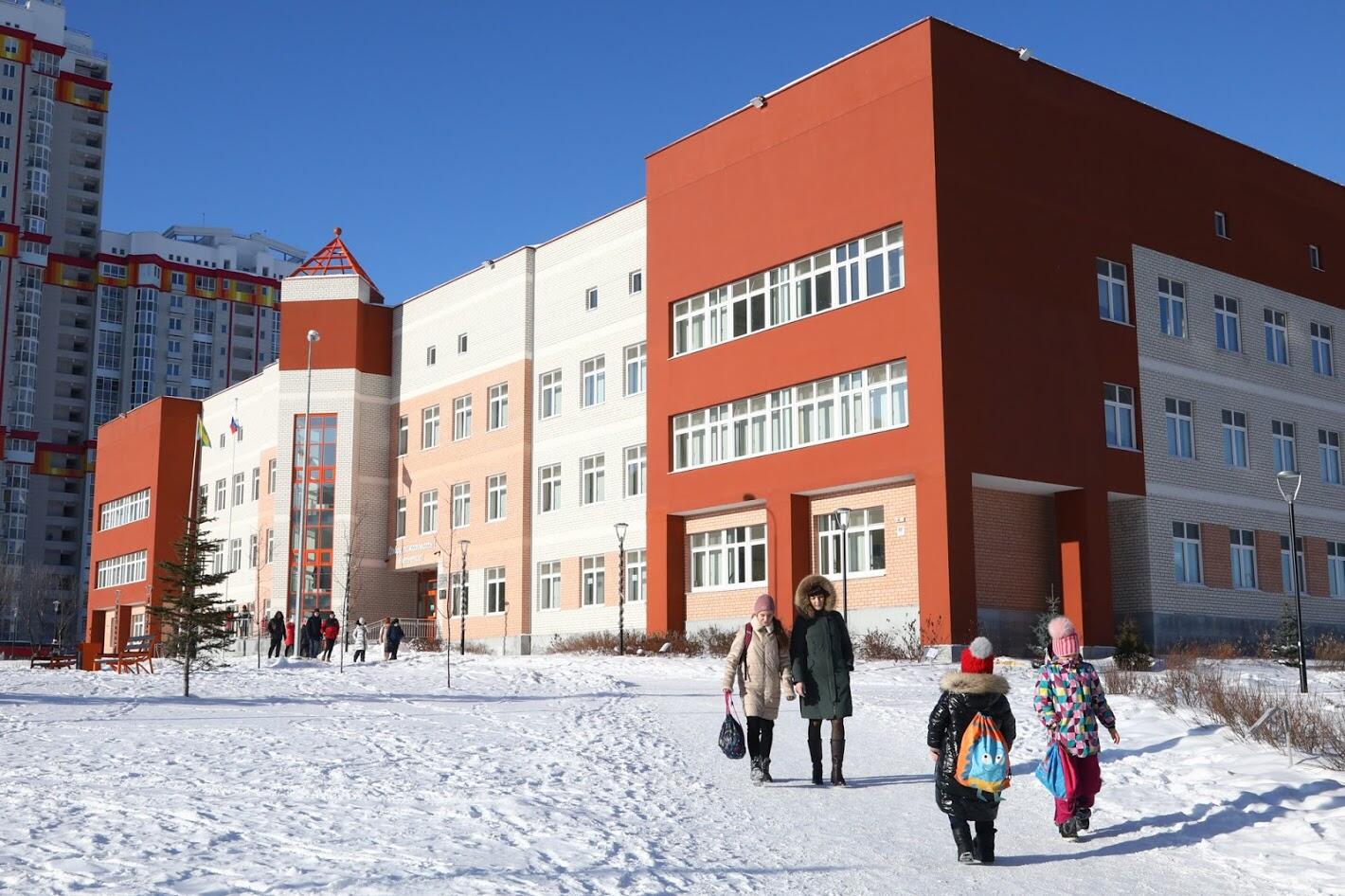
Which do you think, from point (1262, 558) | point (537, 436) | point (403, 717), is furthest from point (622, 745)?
point (537, 436)

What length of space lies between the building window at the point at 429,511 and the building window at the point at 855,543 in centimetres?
1969

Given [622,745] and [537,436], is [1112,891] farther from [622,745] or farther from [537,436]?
[537,436]

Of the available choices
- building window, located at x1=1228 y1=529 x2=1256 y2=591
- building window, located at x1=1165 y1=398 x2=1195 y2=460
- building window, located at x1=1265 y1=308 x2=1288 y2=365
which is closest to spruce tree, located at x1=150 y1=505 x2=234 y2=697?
building window, located at x1=1165 y1=398 x2=1195 y2=460

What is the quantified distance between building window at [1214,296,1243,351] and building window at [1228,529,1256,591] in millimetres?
5059

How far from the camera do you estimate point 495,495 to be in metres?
46.2

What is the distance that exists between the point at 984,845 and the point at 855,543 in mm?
23419

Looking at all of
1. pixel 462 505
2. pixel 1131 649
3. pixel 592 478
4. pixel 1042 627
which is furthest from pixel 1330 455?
pixel 462 505

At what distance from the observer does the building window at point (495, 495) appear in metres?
45.6

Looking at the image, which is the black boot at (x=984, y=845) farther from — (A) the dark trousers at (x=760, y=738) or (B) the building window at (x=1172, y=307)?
(B) the building window at (x=1172, y=307)

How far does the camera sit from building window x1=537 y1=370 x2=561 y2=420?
44.2m

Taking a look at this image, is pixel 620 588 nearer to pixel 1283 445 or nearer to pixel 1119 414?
pixel 1119 414

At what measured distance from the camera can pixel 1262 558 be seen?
3634 centimetres

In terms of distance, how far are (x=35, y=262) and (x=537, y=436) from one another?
8119cm

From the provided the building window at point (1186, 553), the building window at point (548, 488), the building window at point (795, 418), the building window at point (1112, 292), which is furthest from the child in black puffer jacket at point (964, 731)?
the building window at point (548, 488)
